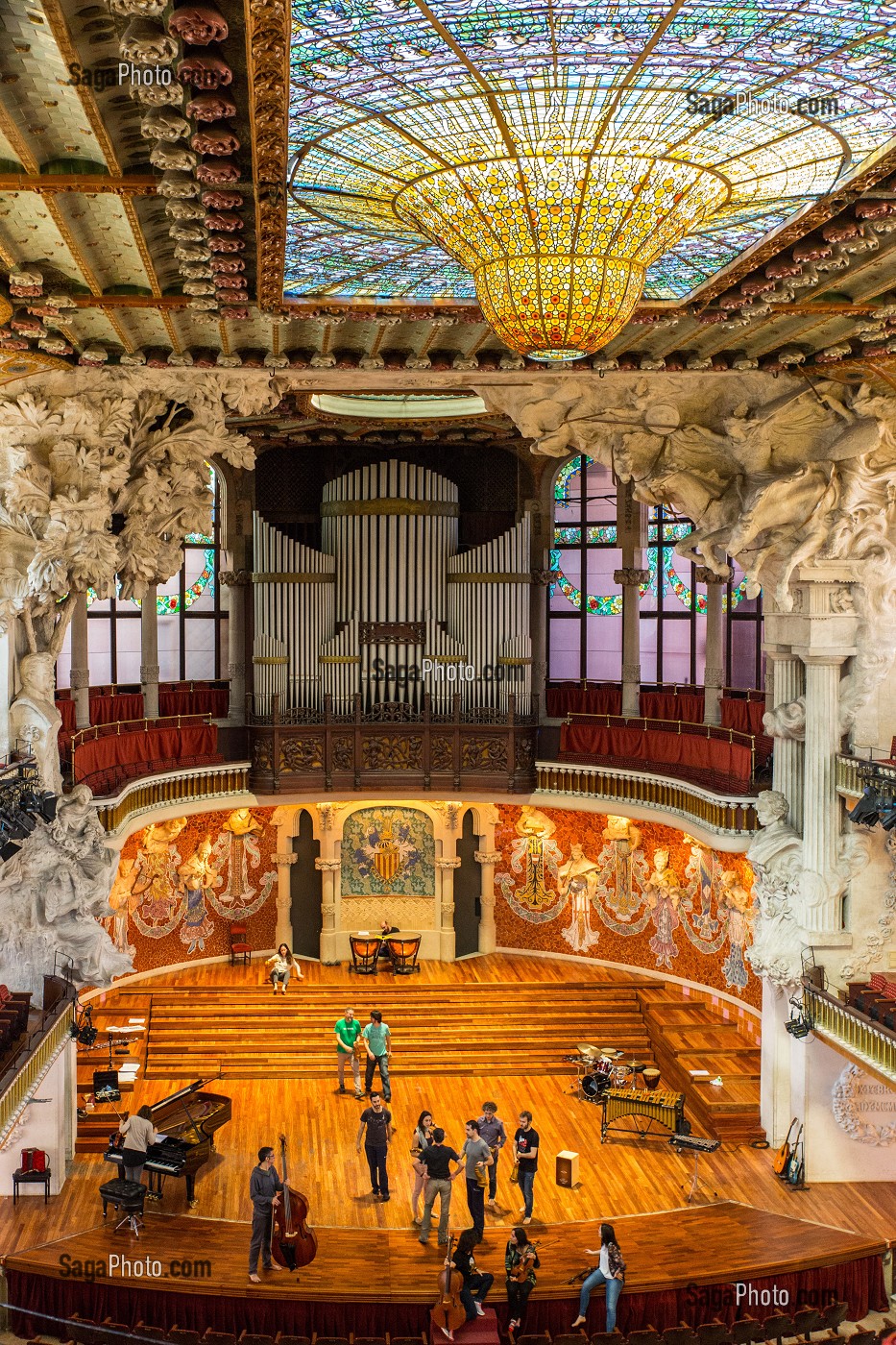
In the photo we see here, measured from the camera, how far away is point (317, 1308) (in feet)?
43.0

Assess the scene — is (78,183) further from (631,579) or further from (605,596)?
(605,596)

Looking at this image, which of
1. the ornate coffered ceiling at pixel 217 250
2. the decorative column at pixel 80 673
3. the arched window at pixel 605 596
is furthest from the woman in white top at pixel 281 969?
the ornate coffered ceiling at pixel 217 250

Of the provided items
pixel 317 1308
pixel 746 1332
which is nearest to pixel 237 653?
pixel 317 1308

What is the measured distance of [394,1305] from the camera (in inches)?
513

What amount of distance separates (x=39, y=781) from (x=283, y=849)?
9.23 m

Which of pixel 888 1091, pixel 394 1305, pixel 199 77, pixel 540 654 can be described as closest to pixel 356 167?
pixel 199 77

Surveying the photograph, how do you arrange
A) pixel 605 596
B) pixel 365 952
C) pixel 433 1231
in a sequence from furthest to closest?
1. pixel 605 596
2. pixel 365 952
3. pixel 433 1231

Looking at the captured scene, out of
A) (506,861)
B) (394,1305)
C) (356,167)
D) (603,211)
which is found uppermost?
(356,167)

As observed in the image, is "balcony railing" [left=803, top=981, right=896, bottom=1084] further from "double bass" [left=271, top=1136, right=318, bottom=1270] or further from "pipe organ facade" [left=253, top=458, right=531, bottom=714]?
"pipe organ facade" [left=253, top=458, right=531, bottom=714]

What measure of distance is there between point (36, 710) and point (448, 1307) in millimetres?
7436

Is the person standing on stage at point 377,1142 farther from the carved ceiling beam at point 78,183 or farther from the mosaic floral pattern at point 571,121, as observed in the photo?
the carved ceiling beam at point 78,183

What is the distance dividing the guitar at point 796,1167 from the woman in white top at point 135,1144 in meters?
7.22

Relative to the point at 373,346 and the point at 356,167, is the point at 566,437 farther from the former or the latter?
the point at 356,167

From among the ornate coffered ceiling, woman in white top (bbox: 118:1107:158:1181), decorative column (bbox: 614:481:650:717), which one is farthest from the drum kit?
the ornate coffered ceiling
